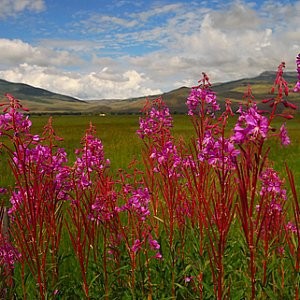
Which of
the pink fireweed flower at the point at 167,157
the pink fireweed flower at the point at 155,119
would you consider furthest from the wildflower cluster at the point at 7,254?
the pink fireweed flower at the point at 155,119

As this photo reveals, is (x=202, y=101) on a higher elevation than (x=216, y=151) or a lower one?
higher

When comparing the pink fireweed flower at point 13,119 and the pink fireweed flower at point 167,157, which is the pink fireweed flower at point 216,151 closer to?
the pink fireweed flower at point 167,157

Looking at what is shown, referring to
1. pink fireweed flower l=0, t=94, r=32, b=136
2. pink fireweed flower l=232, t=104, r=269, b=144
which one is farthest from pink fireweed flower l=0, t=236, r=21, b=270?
pink fireweed flower l=232, t=104, r=269, b=144

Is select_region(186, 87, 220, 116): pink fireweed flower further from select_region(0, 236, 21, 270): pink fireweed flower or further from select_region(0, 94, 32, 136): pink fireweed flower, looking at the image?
select_region(0, 236, 21, 270): pink fireweed flower

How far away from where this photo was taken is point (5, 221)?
507 centimetres

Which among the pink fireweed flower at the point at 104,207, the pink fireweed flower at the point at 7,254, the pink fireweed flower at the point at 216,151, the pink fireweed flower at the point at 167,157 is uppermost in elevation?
the pink fireweed flower at the point at 216,151

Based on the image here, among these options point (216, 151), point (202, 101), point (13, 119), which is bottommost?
point (216, 151)

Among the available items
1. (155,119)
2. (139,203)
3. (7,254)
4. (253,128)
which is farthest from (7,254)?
(253,128)

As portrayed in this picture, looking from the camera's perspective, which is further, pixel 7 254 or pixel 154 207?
pixel 154 207

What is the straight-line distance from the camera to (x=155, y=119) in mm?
5293

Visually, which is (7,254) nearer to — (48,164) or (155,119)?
(48,164)

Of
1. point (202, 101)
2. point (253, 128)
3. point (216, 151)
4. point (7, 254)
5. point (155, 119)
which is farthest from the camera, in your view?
point (155, 119)

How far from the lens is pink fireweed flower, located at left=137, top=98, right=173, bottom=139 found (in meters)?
5.00

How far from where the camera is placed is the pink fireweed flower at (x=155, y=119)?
500 centimetres
